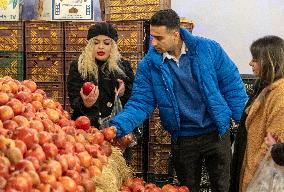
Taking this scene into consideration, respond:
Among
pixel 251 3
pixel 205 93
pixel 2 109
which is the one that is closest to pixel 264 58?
pixel 205 93

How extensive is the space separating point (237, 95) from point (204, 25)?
148 inches

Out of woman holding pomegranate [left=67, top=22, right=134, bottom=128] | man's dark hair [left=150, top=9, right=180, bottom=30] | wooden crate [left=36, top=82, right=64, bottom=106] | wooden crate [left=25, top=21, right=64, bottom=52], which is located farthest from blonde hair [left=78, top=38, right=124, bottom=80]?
wooden crate [left=25, top=21, right=64, bottom=52]

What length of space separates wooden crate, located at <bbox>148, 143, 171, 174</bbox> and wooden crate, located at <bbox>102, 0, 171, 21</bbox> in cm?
146

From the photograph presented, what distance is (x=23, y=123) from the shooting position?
2.71 meters

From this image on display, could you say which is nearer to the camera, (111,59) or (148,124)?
(111,59)

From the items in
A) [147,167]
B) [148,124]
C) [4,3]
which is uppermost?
[4,3]

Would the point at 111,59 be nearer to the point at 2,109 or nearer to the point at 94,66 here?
the point at 94,66

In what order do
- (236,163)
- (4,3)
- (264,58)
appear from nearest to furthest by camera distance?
1. (264,58)
2. (236,163)
3. (4,3)

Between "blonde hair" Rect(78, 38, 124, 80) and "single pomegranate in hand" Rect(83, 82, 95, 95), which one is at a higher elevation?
"blonde hair" Rect(78, 38, 124, 80)

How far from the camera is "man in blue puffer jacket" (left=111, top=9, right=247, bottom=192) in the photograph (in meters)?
3.62

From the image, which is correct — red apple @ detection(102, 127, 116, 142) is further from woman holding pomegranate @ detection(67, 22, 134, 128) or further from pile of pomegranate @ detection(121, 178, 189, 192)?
woman holding pomegranate @ detection(67, 22, 134, 128)

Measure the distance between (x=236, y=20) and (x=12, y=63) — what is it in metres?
3.19

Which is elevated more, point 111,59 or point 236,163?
point 111,59

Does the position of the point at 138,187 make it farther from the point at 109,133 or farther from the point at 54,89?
the point at 54,89
